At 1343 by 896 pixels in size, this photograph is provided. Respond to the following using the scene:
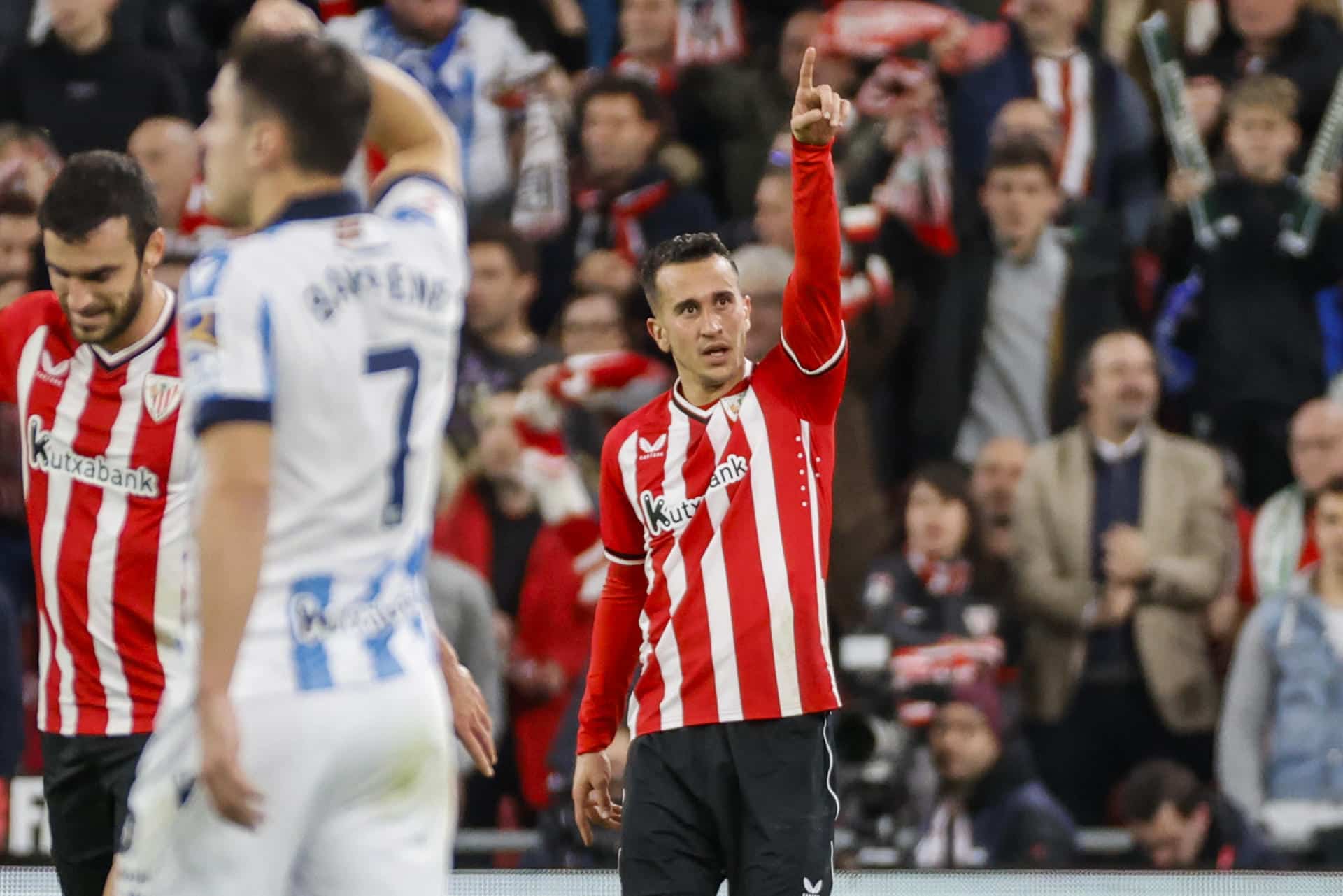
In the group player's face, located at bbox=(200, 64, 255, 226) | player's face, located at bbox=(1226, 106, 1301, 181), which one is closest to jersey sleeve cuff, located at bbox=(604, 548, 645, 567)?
player's face, located at bbox=(200, 64, 255, 226)

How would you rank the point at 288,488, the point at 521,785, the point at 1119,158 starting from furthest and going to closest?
the point at 1119,158
the point at 521,785
the point at 288,488

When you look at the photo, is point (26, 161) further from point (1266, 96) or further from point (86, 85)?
point (1266, 96)

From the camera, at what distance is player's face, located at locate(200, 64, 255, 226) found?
9.14 ft

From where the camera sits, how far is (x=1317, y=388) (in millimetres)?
7047

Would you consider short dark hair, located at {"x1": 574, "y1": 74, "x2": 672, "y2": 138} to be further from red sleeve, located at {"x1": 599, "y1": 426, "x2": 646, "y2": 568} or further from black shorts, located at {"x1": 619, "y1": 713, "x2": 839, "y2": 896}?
black shorts, located at {"x1": 619, "y1": 713, "x2": 839, "y2": 896}

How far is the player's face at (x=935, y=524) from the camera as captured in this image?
664 cm

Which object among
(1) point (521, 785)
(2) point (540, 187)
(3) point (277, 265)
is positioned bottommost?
(1) point (521, 785)

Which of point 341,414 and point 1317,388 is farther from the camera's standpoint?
point 1317,388

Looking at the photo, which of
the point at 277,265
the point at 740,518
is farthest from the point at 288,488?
the point at 740,518

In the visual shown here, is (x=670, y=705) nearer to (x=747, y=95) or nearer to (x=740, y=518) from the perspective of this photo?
(x=740, y=518)

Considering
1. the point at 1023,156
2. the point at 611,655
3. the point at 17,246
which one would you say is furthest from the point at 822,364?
the point at 17,246

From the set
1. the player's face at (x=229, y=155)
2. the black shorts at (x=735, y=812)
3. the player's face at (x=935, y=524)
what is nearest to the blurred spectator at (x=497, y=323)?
the player's face at (x=935, y=524)

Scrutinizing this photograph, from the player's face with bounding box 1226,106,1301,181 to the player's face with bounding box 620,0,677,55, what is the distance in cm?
220

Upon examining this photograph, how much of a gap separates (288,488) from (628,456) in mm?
1589
